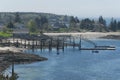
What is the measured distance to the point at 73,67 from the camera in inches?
3295

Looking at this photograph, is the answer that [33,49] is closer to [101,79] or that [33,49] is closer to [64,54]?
[64,54]

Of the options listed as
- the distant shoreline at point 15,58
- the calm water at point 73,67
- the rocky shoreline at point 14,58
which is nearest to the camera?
the calm water at point 73,67

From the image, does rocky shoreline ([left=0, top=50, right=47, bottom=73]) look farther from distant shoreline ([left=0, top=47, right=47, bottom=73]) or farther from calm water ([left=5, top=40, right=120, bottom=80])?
calm water ([left=5, top=40, right=120, bottom=80])

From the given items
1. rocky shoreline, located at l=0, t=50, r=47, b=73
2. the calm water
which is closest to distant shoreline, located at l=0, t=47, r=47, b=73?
rocky shoreline, located at l=0, t=50, r=47, b=73

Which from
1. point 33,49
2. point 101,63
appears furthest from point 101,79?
point 33,49

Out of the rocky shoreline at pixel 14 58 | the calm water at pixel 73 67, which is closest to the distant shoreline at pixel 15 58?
the rocky shoreline at pixel 14 58

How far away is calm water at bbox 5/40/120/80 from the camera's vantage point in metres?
71.2

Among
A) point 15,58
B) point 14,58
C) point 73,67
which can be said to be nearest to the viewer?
point 73,67

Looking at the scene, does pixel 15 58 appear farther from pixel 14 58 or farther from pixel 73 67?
pixel 73 67

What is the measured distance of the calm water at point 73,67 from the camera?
71.2 meters

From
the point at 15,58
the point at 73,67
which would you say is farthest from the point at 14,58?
the point at 73,67

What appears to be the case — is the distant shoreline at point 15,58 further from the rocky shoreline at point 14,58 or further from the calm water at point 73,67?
the calm water at point 73,67

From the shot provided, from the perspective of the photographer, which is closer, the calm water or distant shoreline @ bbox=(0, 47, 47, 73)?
the calm water

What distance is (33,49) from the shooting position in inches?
4397
